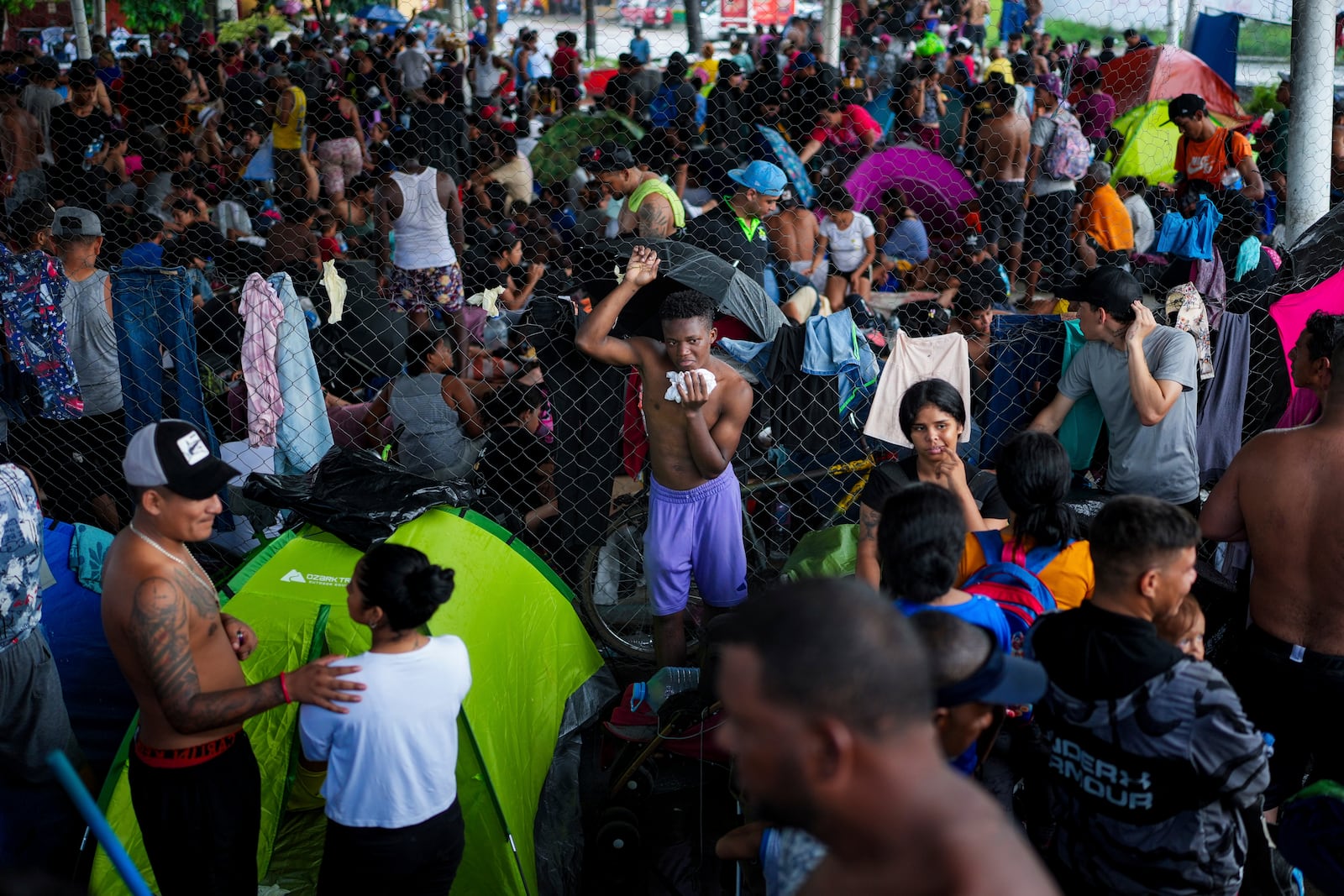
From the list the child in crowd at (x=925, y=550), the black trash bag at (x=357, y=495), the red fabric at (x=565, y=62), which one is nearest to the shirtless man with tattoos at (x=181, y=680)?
the black trash bag at (x=357, y=495)

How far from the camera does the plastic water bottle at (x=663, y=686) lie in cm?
400

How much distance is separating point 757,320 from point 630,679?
1666 mm

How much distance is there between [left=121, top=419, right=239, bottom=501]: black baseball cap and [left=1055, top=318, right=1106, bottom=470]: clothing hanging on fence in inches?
125

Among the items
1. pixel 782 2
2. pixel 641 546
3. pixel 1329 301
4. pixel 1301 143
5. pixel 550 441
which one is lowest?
pixel 641 546

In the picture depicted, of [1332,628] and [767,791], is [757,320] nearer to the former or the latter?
[1332,628]

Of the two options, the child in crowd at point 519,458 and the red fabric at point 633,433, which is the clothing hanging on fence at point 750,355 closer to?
the red fabric at point 633,433

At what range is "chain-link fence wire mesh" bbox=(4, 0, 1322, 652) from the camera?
15.9 feet

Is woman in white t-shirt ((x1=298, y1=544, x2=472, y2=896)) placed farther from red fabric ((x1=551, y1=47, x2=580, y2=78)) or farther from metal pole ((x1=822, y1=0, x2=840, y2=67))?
metal pole ((x1=822, y1=0, x2=840, y2=67))

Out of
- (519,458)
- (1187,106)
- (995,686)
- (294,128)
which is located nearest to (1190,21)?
(1187,106)

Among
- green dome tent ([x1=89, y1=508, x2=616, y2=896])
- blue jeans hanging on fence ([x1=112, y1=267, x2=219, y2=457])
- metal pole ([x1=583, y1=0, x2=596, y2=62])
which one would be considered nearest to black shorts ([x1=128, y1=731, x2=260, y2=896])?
green dome tent ([x1=89, y1=508, x2=616, y2=896])

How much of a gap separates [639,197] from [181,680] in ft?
13.3

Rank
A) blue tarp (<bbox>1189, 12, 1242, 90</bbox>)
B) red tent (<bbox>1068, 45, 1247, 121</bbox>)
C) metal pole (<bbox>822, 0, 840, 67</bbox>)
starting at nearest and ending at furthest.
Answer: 1. red tent (<bbox>1068, 45, 1247, 121</bbox>)
2. blue tarp (<bbox>1189, 12, 1242, 90</bbox>)
3. metal pole (<bbox>822, 0, 840, 67</bbox>)

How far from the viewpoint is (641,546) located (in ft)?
16.8

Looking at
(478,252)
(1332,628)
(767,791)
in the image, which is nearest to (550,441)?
(478,252)
